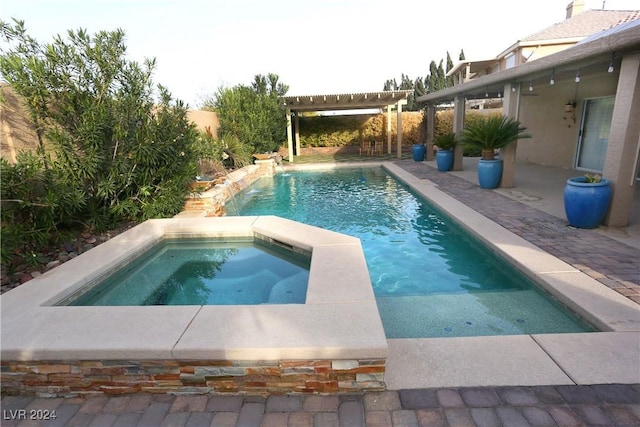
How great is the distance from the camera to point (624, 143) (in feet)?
15.9

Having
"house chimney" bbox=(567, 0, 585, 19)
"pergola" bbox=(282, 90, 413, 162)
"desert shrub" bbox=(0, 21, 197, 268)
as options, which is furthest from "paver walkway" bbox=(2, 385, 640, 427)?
"house chimney" bbox=(567, 0, 585, 19)

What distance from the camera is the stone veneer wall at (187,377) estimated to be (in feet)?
7.42

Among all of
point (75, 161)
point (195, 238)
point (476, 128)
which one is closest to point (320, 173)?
point (476, 128)

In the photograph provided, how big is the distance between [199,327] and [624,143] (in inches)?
243

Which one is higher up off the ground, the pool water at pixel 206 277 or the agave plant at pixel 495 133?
the agave plant at pixel 495 133

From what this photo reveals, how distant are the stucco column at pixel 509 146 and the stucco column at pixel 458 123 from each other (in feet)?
9.64

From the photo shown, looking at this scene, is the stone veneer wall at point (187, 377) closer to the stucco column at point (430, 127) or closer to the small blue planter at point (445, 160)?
the small blue planter at point (445, 160)

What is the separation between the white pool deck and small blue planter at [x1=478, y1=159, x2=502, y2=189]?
5395 millimetres

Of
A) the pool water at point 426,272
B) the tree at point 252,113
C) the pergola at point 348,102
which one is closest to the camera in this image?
the pool water at point 426,272

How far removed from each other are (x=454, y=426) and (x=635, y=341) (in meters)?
1.85

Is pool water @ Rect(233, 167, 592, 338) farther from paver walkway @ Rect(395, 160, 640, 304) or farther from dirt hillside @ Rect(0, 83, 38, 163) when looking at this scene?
dirt hillside @ Rect(0, 83, 38, 163)

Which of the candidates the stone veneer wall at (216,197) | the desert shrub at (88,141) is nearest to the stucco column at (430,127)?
the stone veneer wall at (216,197)

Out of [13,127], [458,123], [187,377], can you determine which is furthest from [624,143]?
[13,127]

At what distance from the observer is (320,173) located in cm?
1423
